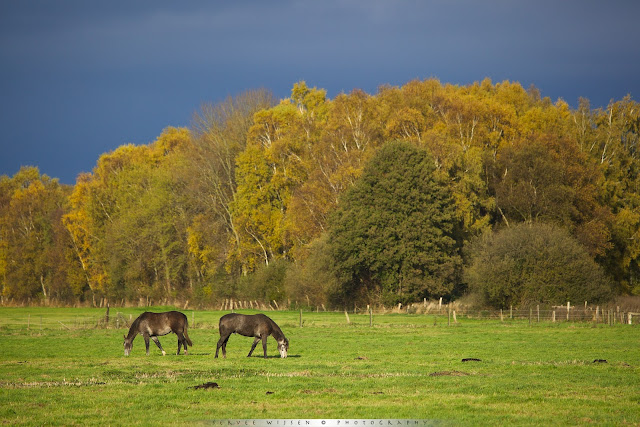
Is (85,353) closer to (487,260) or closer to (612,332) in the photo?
(612,332)

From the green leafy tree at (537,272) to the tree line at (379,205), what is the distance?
0.13 m

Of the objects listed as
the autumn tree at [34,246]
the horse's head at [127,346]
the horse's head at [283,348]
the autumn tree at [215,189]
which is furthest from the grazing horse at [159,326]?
the autumn tree at [34,246]

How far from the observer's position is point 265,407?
1688cm

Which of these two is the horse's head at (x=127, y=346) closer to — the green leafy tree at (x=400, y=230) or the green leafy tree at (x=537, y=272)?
the green leafy tree at (x=537, y=272)

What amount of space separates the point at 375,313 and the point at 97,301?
161ft

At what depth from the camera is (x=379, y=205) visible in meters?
63.2

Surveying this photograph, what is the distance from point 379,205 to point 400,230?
2.72 metres

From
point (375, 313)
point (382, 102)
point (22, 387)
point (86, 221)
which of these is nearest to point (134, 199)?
point (86, 221)

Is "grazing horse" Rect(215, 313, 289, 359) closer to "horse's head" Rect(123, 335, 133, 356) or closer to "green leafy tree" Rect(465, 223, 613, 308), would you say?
"horse's head" Rect(123, 335, 133, 356)

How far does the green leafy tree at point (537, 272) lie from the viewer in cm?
5366

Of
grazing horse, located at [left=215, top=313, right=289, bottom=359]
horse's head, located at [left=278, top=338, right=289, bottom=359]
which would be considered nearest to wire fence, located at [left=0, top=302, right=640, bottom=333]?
horse's head, located at [left=278, top=338, right=289, bottom=359]

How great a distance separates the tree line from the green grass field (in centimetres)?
2525

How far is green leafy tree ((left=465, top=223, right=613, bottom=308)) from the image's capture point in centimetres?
5366

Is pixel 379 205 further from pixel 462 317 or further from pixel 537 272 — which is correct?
pixel 537 272
